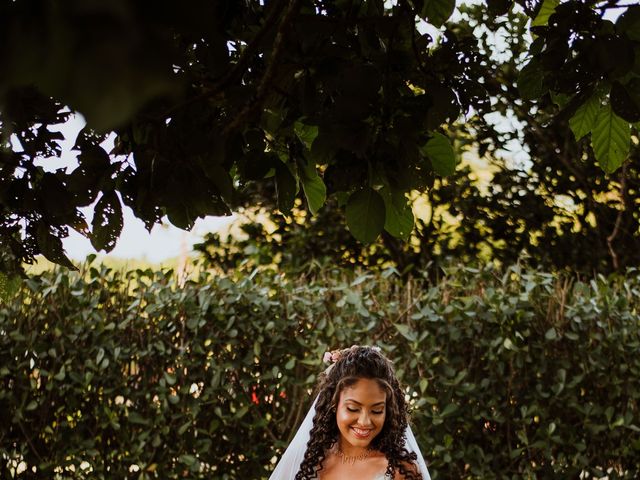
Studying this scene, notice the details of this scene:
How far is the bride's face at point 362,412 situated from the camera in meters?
3.64

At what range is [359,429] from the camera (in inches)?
143

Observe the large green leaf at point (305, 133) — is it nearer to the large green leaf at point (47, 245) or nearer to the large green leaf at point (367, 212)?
the large green leaf at point (367, 212)

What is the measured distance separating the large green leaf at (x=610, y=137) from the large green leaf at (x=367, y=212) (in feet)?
1.86

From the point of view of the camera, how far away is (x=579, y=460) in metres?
4.75

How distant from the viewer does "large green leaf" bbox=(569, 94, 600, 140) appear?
6.40 ft

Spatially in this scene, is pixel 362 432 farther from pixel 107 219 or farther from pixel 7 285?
pixel 107 219

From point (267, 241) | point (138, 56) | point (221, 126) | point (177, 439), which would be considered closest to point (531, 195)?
point (267, 241)

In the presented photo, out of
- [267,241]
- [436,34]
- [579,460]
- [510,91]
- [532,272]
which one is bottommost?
[579,460]

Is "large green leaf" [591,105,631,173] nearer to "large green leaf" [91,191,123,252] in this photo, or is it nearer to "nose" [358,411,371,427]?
"large green leaf" [91,191,123,252]

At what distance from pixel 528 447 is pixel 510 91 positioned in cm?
332

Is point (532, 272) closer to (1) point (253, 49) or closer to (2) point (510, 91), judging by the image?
(2) point (510, 91)

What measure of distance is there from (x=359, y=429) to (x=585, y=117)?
2.01 m

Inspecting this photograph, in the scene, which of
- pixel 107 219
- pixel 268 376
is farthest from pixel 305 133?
pixel 268 376

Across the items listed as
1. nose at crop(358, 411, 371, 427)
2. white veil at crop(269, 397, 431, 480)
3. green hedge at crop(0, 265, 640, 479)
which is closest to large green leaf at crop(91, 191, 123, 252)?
nose at crop(358, 411, 371, 427)
